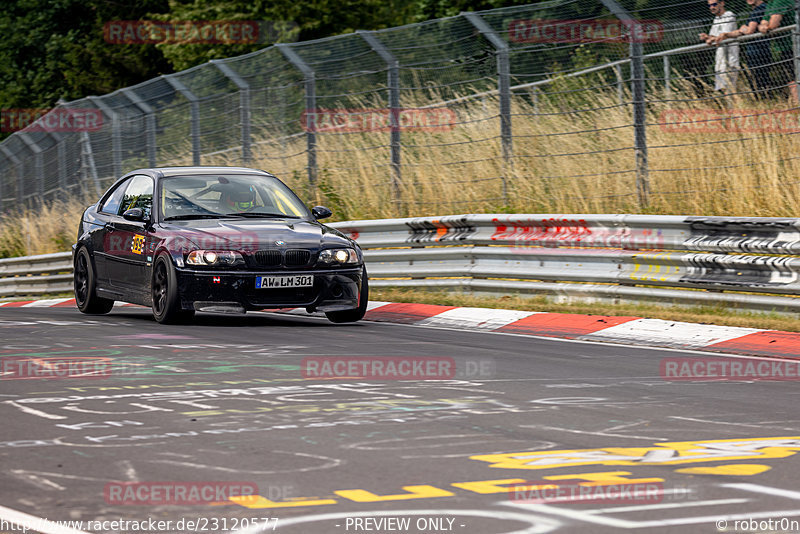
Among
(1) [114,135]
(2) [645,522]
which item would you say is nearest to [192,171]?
(2) [645,522]

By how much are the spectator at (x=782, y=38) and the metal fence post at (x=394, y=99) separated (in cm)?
489

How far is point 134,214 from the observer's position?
483 inches

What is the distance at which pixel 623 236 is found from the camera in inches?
491

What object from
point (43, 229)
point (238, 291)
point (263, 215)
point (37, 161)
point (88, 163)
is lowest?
point (238, 291)

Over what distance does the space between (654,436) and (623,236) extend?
641cm

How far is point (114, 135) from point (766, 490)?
20399 millimetres

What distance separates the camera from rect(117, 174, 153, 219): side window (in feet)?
42.0

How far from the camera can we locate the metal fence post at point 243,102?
19.6 metres

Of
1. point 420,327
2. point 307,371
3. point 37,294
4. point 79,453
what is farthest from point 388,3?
point 79,453

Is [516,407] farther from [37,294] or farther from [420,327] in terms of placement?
[37,294]

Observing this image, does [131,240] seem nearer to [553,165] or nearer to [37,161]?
[553,165]

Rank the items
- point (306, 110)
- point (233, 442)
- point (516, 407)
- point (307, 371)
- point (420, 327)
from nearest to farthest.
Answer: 1. point (233, 442)
2. point (516, 407)
3. point (307, 371)
4. point (420, 327)
5. point (306, 110)

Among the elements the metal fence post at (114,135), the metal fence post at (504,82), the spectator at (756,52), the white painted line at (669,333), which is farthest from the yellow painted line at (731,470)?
the metal fence post at (114,135)

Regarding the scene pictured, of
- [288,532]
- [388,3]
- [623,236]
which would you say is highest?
[388,3]
